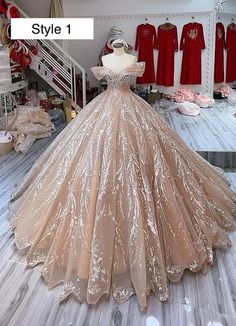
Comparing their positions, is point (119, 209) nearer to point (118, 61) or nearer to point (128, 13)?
point (118, 61)

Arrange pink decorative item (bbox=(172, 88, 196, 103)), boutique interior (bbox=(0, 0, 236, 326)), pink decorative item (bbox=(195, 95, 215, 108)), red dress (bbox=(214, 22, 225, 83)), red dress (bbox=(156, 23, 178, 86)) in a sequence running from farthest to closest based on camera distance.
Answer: red dress (bbox=(214, 22, 225, 83)) → red dress (bbox=(156, 23, 178, 86)) → pink decorative item (bbox=(172, 88, 196, 103)) → pink decorative item (bbox=(195, 95, 215, 108)) → boutique interior (bbox=(0, 0, 236, 326))

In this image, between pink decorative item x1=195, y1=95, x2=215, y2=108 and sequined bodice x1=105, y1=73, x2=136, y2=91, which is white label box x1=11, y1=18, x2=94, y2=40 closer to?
sequined bodice x1=105, y1=73, x2=136, y2=91

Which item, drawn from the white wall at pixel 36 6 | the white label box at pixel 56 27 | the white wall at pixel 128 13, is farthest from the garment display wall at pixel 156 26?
the white label box at pixel 56 27

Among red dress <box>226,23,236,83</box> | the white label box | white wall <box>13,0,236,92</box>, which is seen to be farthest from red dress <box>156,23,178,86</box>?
the white label box

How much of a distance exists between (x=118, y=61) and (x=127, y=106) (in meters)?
0.29

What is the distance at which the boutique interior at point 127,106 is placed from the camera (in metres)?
1.51

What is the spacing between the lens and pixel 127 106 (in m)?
1.88

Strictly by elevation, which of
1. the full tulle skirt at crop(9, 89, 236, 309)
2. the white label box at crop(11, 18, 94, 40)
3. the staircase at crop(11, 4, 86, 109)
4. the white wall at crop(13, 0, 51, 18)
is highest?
the white wall at crop(13, 0, 51, 18)

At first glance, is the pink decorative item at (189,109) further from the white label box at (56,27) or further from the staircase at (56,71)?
the white label box at (56,27)

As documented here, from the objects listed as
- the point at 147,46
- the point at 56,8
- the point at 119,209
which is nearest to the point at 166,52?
the point at 147,46

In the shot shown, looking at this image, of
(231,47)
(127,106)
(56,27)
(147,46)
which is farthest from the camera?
(231,47)

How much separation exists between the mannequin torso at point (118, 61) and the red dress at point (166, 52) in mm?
4184

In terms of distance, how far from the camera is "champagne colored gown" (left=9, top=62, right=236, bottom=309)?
1579 mm

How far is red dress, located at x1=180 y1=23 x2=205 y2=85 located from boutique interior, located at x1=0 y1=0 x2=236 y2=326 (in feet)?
0.06
